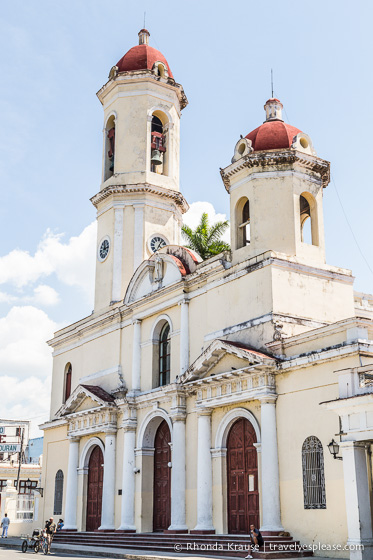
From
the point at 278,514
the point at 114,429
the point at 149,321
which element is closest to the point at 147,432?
the point at 114,429

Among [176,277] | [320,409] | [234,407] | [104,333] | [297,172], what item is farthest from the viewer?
[104,333]

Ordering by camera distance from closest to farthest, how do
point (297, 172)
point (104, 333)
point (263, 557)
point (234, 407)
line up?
point (263, 557)
point (234, 407)
point (297, 172)
point (104, 333)

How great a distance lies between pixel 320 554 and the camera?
50.1 feet

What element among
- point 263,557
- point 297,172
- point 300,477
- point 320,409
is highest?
point 297,172

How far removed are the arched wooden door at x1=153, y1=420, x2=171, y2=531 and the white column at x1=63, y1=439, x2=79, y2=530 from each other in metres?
4.82

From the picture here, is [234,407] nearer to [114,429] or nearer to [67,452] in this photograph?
[114,429]

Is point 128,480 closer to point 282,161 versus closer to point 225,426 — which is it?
point 225,426

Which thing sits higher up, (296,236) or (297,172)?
(297,172)

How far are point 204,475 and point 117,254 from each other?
10601 mm

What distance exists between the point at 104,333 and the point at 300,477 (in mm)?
12184

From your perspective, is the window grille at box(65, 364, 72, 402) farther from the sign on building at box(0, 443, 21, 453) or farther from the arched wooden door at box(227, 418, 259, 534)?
the sign on building at box(0, 443, 21, 453)

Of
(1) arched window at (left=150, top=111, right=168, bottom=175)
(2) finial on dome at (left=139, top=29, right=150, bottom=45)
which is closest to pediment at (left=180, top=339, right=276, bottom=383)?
(1) arched window at (left=150, top=111, right=168, bottom=175)

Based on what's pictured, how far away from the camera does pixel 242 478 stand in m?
18.6

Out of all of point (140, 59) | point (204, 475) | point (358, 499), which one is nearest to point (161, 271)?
→ point (204, 475)
